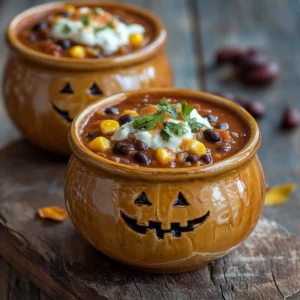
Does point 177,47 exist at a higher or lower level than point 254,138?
lower

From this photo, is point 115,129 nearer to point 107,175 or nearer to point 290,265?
point 107,175

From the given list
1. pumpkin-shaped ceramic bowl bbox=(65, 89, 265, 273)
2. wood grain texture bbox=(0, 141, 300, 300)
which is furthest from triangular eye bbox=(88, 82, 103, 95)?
pumpkin-shaped ceramic bowl bbox=(65, 89, 265, 273)

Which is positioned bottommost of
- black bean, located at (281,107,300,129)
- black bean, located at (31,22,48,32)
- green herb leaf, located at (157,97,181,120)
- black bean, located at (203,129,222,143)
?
black bean, located at (281,107,300,129)

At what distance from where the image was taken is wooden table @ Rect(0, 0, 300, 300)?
133 inches

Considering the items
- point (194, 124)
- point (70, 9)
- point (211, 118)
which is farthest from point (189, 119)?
point (70, 9)

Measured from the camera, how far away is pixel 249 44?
4.46 meters

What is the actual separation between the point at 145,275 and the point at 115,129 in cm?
47

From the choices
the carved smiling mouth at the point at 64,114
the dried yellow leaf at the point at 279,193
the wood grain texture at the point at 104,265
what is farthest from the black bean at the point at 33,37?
the dried yellow leaf at the point at 279,193

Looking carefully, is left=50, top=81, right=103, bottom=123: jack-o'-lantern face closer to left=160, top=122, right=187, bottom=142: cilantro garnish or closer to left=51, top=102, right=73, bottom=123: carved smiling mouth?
left=51, top=102, right=73, bottom=123: carved smiling mouth

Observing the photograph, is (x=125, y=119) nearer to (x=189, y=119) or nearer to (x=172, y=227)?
(x=189, y=119)

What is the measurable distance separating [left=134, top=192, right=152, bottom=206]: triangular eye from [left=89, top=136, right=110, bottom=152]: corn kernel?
0.63ft

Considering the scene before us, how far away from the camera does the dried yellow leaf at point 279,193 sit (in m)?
3.05

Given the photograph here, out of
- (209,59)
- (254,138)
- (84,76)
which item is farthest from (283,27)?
(254,138)

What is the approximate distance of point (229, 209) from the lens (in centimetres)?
207
